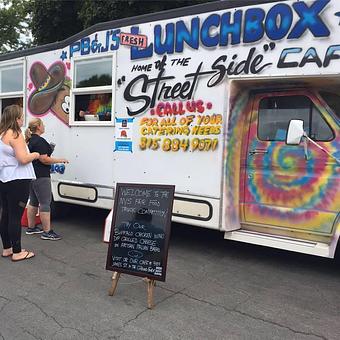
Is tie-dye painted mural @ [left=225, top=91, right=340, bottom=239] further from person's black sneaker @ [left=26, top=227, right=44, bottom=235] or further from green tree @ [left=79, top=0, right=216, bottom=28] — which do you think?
green tree @ [left=79, top=0, right=216, bottom=28]

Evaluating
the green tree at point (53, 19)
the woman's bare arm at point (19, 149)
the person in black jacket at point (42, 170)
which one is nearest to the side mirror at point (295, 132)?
the woman's bare arm at point (19, 149)

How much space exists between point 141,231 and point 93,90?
9.39ft

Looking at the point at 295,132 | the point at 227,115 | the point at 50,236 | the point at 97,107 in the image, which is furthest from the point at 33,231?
the point at 295,132

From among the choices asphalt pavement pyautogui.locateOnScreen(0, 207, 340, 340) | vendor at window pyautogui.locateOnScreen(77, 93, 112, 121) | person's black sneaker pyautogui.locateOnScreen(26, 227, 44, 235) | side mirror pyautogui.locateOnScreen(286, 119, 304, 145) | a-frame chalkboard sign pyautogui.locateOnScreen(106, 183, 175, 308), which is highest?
vendor at window pyautogui.locateOnScreen(77, 93, 112, 121)

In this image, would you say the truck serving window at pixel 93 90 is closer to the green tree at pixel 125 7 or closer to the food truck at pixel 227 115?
the food truck at pixel 227 115

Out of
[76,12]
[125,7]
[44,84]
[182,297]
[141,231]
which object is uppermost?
[76,12]

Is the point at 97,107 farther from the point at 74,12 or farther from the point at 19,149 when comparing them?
the point at 74,12

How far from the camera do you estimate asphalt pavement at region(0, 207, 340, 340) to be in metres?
3.61

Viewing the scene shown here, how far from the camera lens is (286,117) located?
5090 mm

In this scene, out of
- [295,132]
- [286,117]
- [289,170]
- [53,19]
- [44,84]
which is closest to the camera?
[295,132]

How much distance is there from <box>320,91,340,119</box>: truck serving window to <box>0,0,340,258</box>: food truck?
11mm

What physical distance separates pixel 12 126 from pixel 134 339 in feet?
9.68

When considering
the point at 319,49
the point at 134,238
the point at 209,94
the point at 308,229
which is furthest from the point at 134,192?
the point at 319,49

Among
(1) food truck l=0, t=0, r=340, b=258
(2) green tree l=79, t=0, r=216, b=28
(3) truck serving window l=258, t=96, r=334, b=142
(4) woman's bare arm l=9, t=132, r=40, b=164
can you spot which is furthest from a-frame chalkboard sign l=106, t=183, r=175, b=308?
(2) green tree l=79, t=0, r=216, b=28
